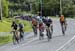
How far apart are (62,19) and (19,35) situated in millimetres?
6508

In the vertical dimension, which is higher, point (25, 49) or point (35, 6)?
point (25, 49)

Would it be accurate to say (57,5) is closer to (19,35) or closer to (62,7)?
(62,7)

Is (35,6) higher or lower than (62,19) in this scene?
lower

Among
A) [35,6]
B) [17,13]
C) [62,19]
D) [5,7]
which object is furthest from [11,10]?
[62,19]

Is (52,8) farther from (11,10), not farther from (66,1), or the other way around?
(11,10)

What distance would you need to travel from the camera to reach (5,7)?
219 ft

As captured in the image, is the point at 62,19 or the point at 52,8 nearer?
the point at 62,19

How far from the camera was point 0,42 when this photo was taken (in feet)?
94.0

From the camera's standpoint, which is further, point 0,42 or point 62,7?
point 62,7

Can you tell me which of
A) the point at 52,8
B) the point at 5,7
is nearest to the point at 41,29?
the point at 5,7

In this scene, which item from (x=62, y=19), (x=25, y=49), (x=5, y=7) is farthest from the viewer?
(x=5, y=7)

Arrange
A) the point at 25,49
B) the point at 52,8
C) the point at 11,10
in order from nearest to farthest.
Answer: the point at 25,49 → the point at 11,10 → the point at 52,8

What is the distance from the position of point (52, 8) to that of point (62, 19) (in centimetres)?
6914

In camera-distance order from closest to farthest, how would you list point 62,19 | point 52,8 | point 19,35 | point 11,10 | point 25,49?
1. point 25,49
2. point 19,35
3. point 62,19
4. point 11,10
5. point 52,8
